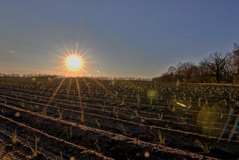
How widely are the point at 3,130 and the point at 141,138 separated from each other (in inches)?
148

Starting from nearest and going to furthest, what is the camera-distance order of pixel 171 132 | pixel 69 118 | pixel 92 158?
pixel 92 158 < pixel 171 132 < pixel 69 118

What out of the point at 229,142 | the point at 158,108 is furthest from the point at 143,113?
the point at 229,142

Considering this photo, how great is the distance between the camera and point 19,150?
174 inches

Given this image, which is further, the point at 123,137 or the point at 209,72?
the point at 209,72

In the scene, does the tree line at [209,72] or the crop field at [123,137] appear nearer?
the crop field at [123,137]

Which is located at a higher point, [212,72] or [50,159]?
[212,72]

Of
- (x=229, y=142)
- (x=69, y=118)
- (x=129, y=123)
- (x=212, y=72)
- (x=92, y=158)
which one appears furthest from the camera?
(x=212, y=72)

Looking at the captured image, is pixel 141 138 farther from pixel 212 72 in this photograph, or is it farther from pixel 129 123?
pixel 212 72

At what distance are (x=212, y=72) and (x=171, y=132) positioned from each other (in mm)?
43425

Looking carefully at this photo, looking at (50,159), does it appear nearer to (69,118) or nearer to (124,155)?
(124,155)

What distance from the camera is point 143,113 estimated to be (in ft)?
24.3

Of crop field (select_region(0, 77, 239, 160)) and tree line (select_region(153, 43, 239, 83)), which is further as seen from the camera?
tree line (select_region(153, 43, 239, 83))

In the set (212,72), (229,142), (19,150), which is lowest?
(19,150)

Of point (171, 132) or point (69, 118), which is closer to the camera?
point (171, 132)
